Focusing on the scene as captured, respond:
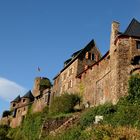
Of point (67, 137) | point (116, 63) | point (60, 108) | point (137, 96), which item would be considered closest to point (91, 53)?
point (60, 108)

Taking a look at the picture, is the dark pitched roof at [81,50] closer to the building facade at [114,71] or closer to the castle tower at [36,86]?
the building facade at [114,71]

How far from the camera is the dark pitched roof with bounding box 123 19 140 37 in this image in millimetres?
45906

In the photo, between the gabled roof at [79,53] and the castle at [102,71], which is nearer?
the castle at [102,71]

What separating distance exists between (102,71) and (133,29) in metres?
7.56

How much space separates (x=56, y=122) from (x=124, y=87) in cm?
991

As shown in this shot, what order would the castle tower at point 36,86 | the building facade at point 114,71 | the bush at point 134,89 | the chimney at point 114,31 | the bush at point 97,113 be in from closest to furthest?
the bush at point 97,113
the bush at point 134,89
the building facade at point 114,71
the chimney at point 114,31
the castle tower at point 36,86

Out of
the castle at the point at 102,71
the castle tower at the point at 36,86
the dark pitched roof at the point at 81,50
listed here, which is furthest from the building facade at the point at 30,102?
the dark pitched roof at the point at 81,50

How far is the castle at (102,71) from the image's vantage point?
144ft

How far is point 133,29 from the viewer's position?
4719cm

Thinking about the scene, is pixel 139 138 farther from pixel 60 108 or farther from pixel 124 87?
pixel 60 108

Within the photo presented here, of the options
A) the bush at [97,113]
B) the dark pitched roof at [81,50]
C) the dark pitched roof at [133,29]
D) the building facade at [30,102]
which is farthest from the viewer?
the building facade at [30,102]

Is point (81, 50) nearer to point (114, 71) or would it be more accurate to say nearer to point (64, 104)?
point (64, 104)

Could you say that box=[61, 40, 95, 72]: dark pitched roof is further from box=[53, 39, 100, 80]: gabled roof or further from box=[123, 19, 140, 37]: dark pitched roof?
box=[123, 19, 140, 37]: dark pitched roof

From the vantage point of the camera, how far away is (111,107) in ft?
131
